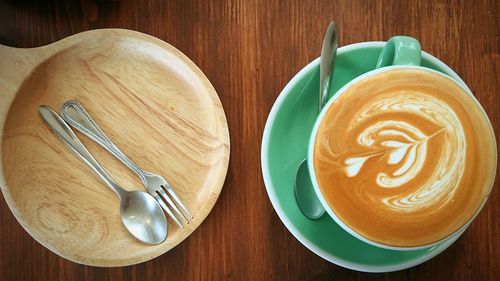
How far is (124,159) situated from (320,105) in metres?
0.30

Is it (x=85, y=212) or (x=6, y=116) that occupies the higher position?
(x=6, y=116)

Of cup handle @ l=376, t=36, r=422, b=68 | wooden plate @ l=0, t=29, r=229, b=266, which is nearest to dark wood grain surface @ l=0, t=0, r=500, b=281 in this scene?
wooden plate @ l=0, t=29, r=229, b=266

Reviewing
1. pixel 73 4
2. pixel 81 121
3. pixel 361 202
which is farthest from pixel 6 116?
pixel 361 202

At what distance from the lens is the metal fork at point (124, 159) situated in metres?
0.63

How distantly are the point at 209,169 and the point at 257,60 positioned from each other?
187 millimetres

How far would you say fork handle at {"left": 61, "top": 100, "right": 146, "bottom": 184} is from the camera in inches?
25.2

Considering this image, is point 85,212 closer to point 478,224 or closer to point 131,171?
point 131,171

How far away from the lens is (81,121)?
65 cm

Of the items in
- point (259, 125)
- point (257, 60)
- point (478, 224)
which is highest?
point (257, 60)

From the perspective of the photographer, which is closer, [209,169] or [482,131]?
[482,131]

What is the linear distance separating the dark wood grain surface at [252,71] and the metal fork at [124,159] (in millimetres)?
64

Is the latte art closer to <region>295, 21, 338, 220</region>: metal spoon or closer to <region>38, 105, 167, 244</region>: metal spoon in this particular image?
<region>295, 21, 338, 220</region>: metal spoon

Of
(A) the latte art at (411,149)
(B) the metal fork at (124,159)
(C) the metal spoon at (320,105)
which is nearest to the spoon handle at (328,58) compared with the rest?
(C) the metal spoon at (320,105)

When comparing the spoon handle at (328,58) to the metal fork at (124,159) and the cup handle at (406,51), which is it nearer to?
the cup handle at (406,51)
